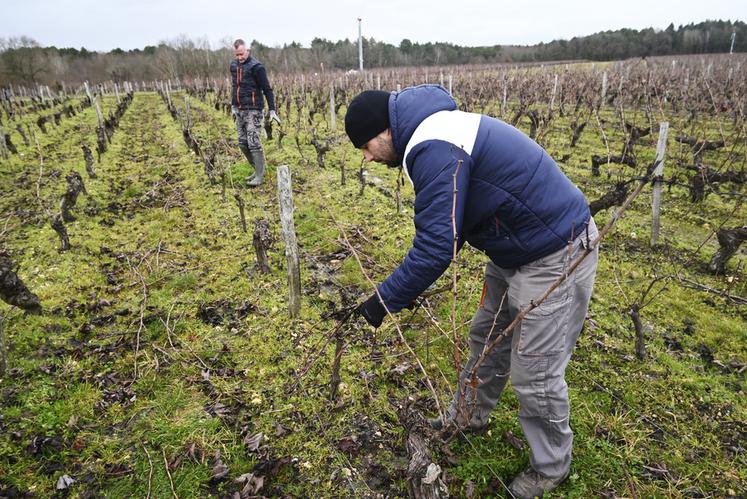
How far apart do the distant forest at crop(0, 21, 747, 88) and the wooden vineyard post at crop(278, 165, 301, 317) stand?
40.1 meters

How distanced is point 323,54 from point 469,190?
5795 centimetres

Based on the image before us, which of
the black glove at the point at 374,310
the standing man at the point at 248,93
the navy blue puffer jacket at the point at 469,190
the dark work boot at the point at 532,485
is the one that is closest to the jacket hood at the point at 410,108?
the navy blue puffer jacket at the point at 469,190

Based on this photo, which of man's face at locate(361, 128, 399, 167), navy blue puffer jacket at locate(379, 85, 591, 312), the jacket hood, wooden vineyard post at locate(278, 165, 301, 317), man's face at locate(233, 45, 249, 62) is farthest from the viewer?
man's face at locate(233, 45, 249, 62)

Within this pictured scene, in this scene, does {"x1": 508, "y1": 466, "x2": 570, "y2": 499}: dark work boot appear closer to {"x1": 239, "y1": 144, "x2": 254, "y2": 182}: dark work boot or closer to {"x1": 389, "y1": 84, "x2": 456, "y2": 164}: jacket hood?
{"x1": 389, "y1": 84, "x2": 456, "y2": 164}: jacket hood

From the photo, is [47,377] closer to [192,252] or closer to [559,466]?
[192,252]

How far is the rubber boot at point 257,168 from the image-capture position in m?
7.15

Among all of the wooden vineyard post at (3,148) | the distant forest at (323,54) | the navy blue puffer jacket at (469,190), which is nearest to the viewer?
the navy blue puffer jacket at (469,190)

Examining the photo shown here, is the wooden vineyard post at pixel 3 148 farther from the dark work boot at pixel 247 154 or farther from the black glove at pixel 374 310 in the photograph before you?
the black glove at pixel 374 310

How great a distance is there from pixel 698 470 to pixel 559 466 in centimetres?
108

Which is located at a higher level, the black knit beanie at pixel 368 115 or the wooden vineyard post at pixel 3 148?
the black knit beanie at pixel 368 115

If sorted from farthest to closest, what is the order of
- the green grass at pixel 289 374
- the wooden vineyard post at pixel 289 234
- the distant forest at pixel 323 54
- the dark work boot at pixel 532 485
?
1. the distant forest at pixel 323 54
2. the wooden vineyard post at pixel 289 234
3. the green grass at pixel 289 374
4. the dark work boot at pixel 532 485

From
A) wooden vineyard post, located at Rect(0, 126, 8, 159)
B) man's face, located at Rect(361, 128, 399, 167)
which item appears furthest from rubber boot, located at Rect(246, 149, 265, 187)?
wooden vineyard post, located at Rect(0, 126, 8, 159)

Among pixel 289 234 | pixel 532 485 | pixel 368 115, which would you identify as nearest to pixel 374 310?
pixel 368 115

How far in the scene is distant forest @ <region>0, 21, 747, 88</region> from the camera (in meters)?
41.5
